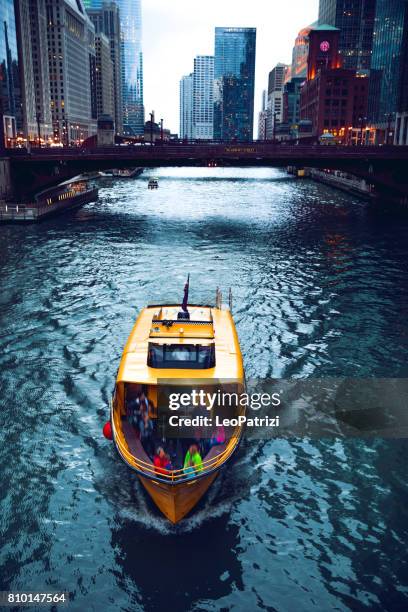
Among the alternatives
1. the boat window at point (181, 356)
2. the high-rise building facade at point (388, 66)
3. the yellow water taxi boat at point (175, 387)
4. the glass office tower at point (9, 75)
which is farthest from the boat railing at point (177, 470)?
the glass office tower at point (9, 75)

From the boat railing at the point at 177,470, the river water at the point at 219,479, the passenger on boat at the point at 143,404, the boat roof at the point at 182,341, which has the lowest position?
the river water at the point at 219,479

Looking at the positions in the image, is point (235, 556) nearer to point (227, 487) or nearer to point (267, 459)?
point (227, 487)

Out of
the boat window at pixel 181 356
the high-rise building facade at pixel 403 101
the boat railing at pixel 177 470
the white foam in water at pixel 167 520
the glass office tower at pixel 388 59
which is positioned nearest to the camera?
the boat railing at pixel 177 470

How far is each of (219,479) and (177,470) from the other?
3.33m

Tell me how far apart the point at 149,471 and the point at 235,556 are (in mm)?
3008

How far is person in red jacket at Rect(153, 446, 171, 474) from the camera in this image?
14455mm

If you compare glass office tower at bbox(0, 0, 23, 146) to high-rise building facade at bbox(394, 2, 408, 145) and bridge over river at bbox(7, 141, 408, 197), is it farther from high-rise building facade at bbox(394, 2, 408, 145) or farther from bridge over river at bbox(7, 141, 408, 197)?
high-rise building facade at bbox(394, 2, 408, 145)

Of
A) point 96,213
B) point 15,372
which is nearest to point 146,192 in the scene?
point 96,213

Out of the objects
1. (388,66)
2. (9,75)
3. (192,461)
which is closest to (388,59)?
(388,66)

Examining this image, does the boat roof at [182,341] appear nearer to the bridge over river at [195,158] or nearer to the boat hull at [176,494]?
the boat hull at [176,494]

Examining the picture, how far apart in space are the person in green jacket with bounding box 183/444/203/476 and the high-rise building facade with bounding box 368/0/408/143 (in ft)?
412

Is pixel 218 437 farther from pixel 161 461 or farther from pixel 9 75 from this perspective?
pixel 9 75

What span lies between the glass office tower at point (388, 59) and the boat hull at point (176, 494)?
129706mm

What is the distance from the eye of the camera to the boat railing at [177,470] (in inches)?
554
